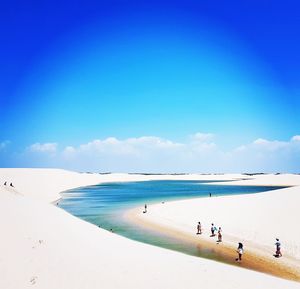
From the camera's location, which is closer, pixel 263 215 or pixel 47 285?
pixel 47 285

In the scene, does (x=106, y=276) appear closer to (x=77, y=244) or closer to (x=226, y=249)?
(x=77, y=244)

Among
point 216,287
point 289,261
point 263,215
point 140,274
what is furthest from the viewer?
point 263,215

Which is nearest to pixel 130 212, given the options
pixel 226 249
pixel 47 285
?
pixel 226 249

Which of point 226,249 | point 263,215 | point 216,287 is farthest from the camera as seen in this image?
point 263,215

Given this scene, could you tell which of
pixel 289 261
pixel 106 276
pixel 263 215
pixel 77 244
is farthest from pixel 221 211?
pixel 106 276

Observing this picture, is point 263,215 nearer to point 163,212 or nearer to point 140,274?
point 163,212

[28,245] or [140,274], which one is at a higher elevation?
[28,245]

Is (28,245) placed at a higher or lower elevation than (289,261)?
higher

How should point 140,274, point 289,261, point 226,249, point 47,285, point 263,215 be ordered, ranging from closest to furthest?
point 47,285, point 140,274, point 289,261, point 226,249, point 263,215

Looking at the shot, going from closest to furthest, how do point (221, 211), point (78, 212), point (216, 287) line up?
point (216, 287), point (221, 211), point (78, 212)
